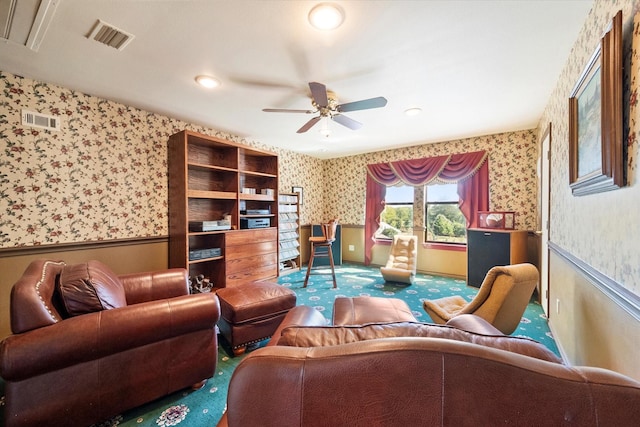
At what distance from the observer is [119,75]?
2.20m

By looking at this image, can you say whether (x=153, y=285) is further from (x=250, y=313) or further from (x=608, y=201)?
(x=608, y=201)

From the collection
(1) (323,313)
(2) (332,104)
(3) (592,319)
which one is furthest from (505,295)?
(2) (332,104)

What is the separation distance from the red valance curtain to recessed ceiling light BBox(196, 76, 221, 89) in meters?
3.43

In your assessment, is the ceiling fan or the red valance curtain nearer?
the ceiling fan

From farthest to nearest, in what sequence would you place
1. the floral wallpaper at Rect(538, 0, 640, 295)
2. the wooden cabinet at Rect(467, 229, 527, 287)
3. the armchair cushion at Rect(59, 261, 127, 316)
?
the wooden cabinet at Rect(467, 229, 527, 287) → the armchair cushion at Rect(59, 261, 127, 316) → the floral wallpaper at Rect(538, 0, 640, 295)

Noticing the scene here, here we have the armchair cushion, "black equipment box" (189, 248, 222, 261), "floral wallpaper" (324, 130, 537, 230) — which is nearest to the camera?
the armchair cushion

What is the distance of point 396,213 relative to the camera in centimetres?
501

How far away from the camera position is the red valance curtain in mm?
4016

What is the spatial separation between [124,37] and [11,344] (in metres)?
1.91

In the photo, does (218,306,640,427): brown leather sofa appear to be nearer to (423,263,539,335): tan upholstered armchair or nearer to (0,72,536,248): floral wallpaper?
(423,263,539,335): tan upholstered armchair

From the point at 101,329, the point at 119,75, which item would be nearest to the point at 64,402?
the point at 101,329

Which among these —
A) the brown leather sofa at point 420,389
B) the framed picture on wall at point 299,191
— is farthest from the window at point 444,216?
the brown leather sofa at point 420,389

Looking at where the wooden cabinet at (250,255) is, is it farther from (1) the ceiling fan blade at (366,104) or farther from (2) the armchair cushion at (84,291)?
(1) the ceiling fan blade at (366,104)

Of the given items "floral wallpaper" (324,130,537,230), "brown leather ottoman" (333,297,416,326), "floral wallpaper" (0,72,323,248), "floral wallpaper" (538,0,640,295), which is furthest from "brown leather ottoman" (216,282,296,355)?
"floral wallpaper" (324,130,537,230)
